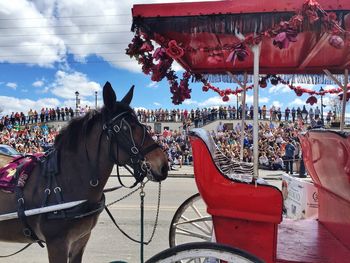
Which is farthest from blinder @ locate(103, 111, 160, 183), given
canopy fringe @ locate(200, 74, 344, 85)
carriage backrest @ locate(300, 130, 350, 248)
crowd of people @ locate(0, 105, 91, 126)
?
crowd of people @ locate(0, 105, 91, 126)

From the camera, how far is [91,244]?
584cm

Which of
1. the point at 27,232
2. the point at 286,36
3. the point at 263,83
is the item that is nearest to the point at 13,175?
the point at 27,232

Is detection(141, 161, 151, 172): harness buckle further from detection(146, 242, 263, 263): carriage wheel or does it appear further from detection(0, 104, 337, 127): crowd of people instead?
detection(0, 104, 337, 127): crowd of people

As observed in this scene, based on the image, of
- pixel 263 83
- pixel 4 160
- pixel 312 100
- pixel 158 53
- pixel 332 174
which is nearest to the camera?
pixel 158 53

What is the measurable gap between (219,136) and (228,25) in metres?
19.7

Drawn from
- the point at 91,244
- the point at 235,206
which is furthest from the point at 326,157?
the point at 91,244

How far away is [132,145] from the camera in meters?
3.38

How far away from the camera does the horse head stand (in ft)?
11.0

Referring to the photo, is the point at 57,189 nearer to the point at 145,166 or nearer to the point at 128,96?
the point at 145,166

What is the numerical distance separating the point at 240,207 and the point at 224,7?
1490 millimetres

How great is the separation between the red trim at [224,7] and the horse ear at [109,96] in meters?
0.68

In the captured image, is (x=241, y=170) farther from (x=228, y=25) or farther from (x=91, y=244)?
(x=91, y=244)

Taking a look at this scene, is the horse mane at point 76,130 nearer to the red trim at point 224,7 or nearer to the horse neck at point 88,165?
the horse neck at point 88,165

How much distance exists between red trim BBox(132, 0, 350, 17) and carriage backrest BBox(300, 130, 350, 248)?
1.16 m
